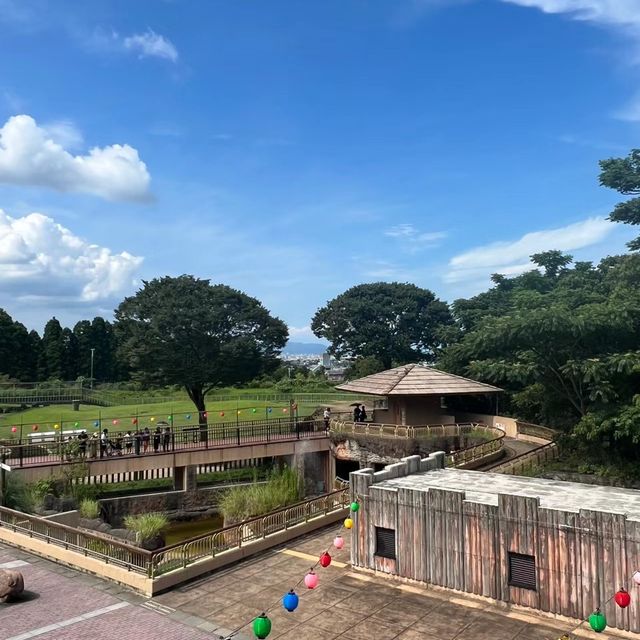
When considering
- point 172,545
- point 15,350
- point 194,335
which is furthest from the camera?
point 15,350

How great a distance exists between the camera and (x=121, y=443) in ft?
102

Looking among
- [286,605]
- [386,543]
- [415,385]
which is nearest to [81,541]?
[386,543]

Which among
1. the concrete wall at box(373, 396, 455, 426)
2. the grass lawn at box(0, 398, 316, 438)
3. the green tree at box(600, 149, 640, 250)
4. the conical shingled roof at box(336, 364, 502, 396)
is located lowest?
the grass lawn at box(0, 398, 316, 438)

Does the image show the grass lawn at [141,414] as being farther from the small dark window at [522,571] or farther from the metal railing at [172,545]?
the small dark window at [522,571]

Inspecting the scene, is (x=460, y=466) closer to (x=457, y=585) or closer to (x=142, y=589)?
(x=457, y=585)

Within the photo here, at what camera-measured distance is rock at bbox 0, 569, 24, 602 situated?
15320 millimetres

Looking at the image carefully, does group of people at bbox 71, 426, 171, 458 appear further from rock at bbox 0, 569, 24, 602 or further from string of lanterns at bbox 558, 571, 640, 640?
string of lanterns at bbox 558, 571, 640, 640

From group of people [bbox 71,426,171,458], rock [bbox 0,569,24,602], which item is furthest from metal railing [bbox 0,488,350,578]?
group of people [bbox 71,426,171,458]

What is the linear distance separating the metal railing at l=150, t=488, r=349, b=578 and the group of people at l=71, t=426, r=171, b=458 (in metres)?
12.9

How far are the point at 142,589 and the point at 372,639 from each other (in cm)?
675

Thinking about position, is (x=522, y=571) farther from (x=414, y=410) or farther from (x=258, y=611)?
(x=414, y=410)

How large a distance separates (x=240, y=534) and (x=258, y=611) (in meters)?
4.01

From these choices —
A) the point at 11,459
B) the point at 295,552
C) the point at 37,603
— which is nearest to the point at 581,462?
the point at 295,552

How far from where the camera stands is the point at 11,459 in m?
28.3
